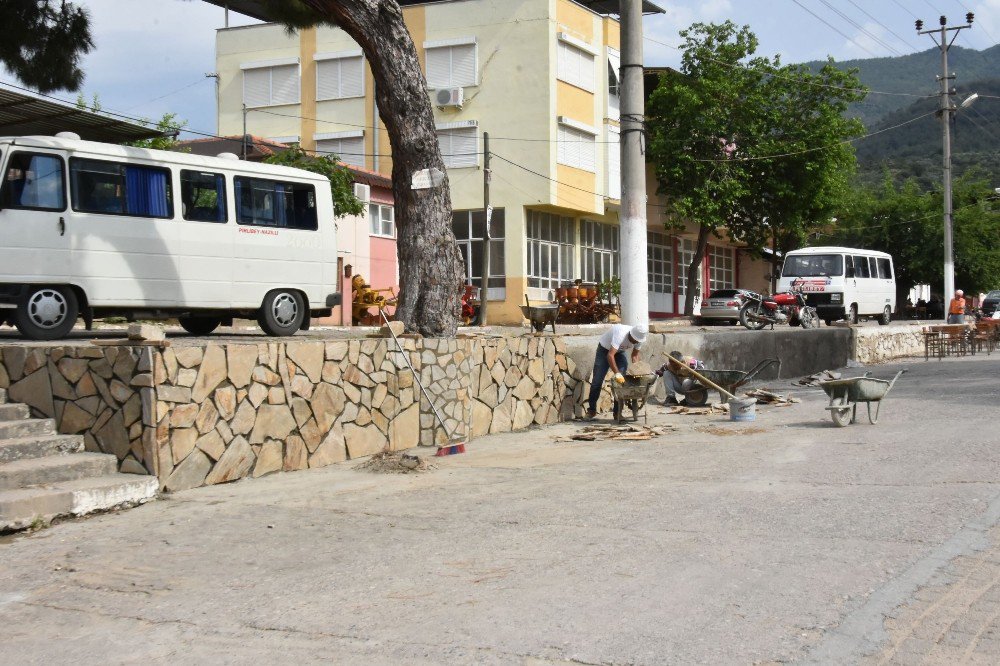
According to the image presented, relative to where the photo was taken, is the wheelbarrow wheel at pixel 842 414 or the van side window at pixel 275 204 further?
the van side window at pixel 275 204

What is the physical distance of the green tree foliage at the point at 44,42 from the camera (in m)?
13.2

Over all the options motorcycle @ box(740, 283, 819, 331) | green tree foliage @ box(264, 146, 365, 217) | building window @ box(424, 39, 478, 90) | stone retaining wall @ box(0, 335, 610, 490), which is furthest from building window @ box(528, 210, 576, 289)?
stone retaining wall @ box(0, 335, 610, 490)

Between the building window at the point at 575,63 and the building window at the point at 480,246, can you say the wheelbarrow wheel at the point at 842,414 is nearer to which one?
the building window at the point at 480,246

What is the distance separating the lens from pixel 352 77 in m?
37.2

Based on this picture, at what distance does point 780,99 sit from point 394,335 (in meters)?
33.3

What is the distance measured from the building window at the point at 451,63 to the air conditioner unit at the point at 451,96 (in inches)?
16.2

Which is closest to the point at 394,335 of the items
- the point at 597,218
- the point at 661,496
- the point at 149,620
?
the point at 661,496

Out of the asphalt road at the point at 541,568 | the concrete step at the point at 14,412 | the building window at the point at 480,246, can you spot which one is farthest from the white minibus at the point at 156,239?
the building window at the point at 480,246

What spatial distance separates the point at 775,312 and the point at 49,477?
839 inches

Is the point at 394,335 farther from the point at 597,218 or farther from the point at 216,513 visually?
the point at 597,218

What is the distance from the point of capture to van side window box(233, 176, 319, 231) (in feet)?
42.7

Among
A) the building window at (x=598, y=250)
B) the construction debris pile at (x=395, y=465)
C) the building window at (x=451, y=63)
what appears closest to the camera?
the construction debris pile at (x=395, y=465)

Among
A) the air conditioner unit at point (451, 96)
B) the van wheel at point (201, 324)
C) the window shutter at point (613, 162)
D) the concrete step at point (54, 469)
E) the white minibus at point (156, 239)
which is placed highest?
the air conditioner unit at point (451, 96)

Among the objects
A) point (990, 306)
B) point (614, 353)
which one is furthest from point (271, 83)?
point (990, 306)
